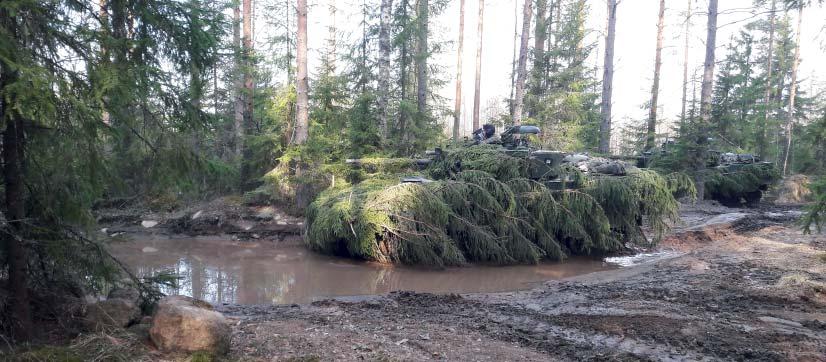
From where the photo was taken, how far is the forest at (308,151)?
4.00 meters

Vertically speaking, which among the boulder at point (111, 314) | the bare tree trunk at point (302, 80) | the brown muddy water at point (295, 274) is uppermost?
the bare tree trunk at point (302, 80)

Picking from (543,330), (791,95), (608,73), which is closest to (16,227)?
(543,330)

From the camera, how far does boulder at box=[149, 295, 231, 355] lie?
4.11m

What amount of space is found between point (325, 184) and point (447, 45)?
9506 millimetres

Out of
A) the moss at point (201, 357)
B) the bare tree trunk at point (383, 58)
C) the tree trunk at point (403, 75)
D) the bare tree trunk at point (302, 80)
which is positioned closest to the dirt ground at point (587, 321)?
the moss at point (201, 357)

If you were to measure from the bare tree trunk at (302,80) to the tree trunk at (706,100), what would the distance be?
13.5 metres

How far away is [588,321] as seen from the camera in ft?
19.9

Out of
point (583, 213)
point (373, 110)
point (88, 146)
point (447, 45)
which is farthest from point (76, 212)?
point (447, 45)

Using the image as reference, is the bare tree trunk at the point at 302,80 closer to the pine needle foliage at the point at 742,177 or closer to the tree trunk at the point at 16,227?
the tree trunk at the point at 16,227

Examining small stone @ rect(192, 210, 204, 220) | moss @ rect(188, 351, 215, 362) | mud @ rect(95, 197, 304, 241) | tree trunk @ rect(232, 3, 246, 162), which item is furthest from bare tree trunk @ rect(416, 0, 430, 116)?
moss @ rect(188, 351, 215, 362)

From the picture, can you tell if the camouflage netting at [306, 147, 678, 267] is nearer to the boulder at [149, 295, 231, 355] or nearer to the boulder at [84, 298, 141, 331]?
the boulder at [84, 298, 141, 331]

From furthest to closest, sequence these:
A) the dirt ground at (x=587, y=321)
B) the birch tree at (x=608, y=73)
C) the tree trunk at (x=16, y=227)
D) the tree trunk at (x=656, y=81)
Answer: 1. the tree trunk at (x=656, y=81)
2. the birch tree at (x=608, y=73)
3. the dirt ground at (x=587, y=321)
4. the tree trunk at (x=16, y=227)

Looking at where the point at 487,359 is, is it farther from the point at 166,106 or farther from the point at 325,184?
the point at 325,184

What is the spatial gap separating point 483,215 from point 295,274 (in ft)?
13.0
